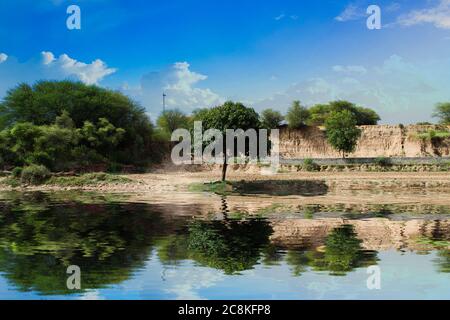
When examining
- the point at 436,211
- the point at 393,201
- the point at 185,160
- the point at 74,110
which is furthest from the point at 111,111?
the point at 436,211

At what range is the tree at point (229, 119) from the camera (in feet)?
119

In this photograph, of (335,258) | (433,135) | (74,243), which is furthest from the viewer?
(433,135)

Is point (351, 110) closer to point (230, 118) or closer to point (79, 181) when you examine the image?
point (230, 118)

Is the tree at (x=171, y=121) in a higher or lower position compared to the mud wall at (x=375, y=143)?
higher

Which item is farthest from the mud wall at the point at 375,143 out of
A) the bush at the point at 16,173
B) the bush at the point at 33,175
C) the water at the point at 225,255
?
the water at the point at 225,255

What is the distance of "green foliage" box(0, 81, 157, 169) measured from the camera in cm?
4553

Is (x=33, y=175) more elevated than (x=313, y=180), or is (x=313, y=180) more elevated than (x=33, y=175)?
(x=33, y=175)

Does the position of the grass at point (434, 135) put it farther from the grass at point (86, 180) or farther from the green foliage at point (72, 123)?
the grass at point (86, 180)

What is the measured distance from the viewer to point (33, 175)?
1560 inches

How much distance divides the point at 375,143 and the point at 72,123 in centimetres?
4015

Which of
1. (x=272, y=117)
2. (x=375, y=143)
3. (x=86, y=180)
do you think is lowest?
(x=86, y=180)

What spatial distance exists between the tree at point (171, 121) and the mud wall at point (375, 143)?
1573 cm

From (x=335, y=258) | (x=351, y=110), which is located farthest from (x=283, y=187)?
(x=351, y=110)

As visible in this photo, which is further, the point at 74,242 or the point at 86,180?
the point at 86,180
